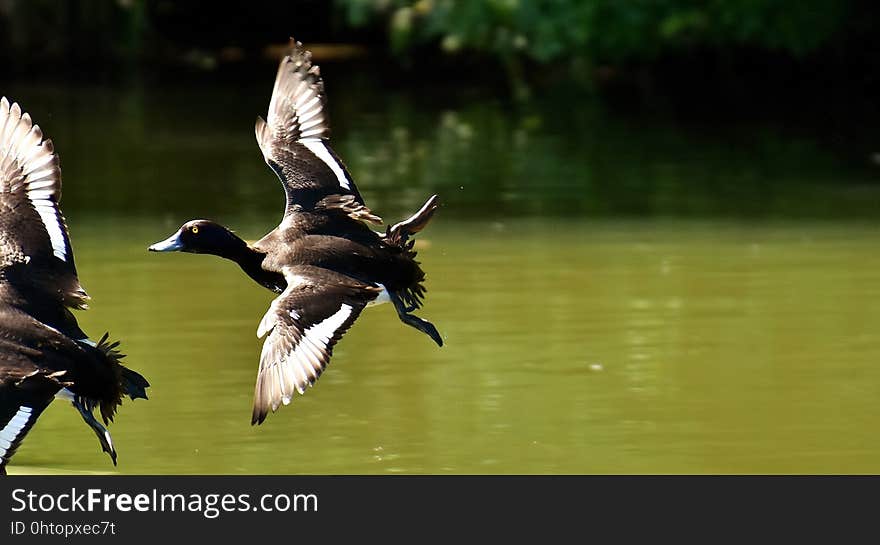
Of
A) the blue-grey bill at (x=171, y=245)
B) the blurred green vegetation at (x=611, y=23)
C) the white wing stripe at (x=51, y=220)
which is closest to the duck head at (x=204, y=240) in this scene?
the blue-grey bill at (x=171, y=245)

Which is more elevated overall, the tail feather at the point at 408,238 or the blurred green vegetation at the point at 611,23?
the tail feather at the point at 408,238

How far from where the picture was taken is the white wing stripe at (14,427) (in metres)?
7.39

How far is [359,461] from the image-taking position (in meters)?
8.52

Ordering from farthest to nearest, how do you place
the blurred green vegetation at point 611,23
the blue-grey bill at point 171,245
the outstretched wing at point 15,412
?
the blurred green vegetation at point 611,23, the blue-grey bill at point 171,245, the outstretched wing at point 15,412

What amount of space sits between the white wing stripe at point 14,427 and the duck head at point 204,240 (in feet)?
3.82

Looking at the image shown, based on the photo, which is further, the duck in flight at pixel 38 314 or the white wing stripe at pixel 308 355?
the white wing stripe at pixel 308 355

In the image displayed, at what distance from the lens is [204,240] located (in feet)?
27.9

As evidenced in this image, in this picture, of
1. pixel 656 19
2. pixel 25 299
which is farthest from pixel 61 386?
pixel 656 19

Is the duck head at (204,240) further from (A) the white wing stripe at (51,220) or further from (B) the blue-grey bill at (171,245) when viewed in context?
(A) the white wing stripe at (51,220)

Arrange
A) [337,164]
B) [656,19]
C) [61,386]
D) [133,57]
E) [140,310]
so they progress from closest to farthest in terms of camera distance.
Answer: [61,386] → [337,164] → [140,310] → [656,19] → [133,57]

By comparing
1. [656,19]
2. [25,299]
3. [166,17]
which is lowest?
[166,17]

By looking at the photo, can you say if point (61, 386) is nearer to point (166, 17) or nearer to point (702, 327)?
point (702, 327)
